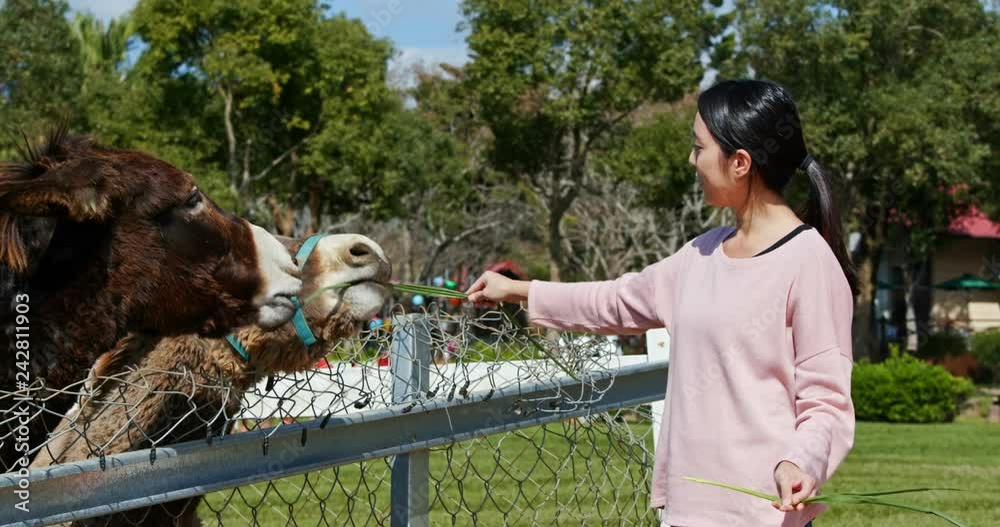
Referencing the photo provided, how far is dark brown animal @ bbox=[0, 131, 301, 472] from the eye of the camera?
2852 millimetres

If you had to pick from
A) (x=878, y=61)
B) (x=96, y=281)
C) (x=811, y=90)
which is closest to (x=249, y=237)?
(x=96, y=281)

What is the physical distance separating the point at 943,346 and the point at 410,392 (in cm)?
3452

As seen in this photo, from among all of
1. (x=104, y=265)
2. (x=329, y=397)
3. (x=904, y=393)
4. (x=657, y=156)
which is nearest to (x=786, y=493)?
(x=104, y=265)

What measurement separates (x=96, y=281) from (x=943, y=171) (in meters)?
25.8

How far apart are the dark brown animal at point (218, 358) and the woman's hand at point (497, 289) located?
28 cm

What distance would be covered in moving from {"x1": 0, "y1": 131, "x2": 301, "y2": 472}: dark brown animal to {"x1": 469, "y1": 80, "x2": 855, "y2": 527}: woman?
122 centimetres

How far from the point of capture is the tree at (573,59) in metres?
23.1

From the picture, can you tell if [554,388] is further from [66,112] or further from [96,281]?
[66,112]

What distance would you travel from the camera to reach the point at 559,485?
747 cm

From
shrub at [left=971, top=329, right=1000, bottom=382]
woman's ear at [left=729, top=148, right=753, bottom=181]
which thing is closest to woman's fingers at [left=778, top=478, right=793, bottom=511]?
woman's ear at [left=729, top=148, right=753, bottom=181]

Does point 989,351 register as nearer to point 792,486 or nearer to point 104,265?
point 792,486

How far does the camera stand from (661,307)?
9.48ft

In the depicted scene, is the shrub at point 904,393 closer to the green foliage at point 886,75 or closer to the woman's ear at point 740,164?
the green foliage at point 886,75

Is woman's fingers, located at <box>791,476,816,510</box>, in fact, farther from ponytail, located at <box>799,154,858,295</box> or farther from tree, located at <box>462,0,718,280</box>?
tree, located at <box>462,0,718,280</box>
